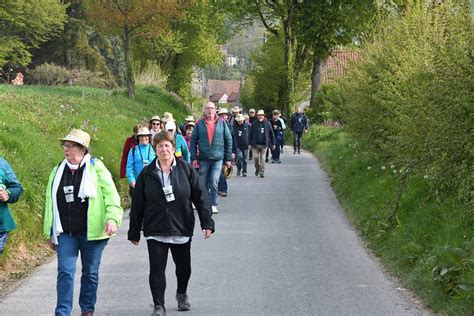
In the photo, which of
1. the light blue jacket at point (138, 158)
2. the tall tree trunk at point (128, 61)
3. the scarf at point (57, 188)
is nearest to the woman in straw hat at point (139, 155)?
the light blue jacket at point (138, 158)

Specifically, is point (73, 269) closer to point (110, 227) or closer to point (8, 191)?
point (110, 227)

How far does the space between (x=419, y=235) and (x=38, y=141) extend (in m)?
7.55

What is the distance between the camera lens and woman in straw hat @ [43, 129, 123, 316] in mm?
7125

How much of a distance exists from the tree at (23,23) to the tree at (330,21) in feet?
44.4

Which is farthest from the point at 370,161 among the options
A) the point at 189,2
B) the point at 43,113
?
the point at 189,2

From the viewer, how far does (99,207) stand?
7.24 meters

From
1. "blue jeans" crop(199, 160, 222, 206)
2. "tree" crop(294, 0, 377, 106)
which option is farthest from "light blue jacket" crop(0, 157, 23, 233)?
"tree" crop(294, 0, 377, 106)

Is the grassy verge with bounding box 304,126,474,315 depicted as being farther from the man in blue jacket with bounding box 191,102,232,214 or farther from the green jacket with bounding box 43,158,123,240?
the green jacket with bounding box 43,158,123,240

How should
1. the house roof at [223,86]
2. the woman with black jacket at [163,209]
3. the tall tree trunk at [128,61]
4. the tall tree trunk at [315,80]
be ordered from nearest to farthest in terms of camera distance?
the woman with black jacket at [163,209]
the tall tree trunk at [128,61]
the tall tree trunk at [315,80]
the house roof at [223,86]

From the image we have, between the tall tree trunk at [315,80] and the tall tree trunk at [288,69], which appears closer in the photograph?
the tall tree trunk at [288,69]

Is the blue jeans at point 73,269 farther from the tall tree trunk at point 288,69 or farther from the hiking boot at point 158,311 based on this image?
the tall tree trunk at point 288,69

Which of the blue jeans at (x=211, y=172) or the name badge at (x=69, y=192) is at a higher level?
the name badge at (x=69, y=192)

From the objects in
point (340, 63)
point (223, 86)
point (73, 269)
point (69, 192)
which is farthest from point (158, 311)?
point (223, 86)

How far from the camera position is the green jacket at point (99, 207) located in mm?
7168
